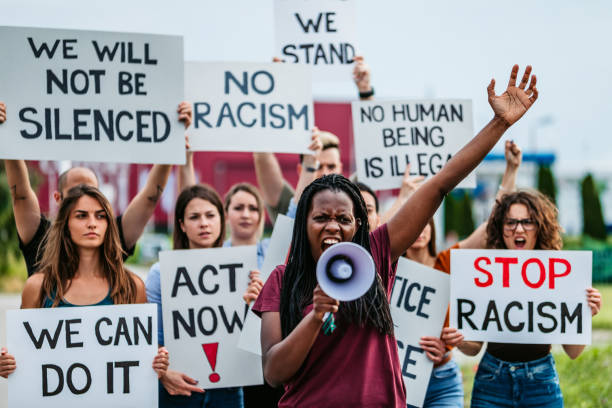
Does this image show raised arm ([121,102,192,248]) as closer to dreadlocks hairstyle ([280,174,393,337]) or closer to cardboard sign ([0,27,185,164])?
cardboard sign ([0,27,185,164])

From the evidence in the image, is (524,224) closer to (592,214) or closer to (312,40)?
(312,40)

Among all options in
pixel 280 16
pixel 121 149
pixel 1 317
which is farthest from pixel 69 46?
pixel 1 317

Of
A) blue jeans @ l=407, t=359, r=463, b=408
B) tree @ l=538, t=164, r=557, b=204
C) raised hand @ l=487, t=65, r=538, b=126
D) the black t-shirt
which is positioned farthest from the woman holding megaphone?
tree @ l=538, t=164, r=557, b=204

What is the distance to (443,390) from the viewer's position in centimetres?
402

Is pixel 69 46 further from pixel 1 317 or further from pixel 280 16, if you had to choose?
pixel 1 317

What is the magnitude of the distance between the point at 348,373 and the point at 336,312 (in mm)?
204

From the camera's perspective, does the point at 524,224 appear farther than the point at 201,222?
No

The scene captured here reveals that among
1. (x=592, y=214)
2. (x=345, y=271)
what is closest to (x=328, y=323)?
(x=345, y=271)

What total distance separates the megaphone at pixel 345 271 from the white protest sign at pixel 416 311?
199 cm

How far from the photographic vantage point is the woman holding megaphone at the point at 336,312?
217 centimetres

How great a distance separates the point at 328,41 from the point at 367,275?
359 centimetres

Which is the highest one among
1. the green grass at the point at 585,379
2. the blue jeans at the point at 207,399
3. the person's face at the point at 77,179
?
the person's face at the point at 77,179

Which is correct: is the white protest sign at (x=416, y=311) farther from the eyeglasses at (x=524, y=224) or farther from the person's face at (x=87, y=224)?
the person's face at (x=87, y=224)

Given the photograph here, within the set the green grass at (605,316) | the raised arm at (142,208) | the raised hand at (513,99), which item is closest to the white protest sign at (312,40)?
the raised arm at (142,208)
